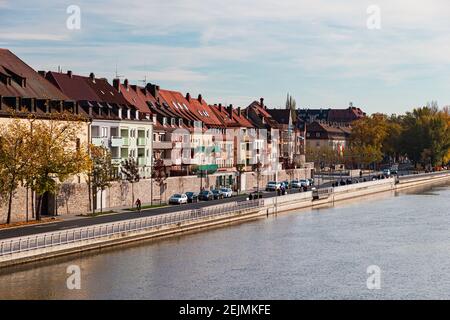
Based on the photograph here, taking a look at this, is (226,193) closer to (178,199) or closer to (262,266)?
(178,199)

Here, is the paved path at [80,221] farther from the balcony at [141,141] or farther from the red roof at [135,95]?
the red roof at [135,95]

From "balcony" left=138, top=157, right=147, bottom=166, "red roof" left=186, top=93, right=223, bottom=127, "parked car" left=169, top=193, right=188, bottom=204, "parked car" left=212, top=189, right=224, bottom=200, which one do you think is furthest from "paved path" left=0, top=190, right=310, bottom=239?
"red roof" left=186, top=93, right=223, bottom=127

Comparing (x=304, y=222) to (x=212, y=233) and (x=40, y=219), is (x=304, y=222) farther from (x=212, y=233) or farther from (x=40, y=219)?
(x=40, y=219)

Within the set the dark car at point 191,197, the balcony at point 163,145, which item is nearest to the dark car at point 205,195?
the dark car at point 191,197

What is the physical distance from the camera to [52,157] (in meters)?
60.6

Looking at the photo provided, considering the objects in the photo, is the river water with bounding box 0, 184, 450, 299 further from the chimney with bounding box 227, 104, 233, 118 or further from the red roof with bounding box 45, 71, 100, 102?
the chimney with bounding box 227, 104, 233, 118

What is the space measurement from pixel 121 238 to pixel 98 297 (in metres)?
14.9

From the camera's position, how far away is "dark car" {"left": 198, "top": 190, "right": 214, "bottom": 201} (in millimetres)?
84312

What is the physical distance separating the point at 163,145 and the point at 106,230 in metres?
38.4

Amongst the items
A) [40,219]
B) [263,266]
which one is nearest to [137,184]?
[40,219]

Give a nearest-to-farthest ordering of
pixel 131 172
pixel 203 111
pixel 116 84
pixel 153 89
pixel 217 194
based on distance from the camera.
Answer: pixel 131 172 < pixel 217 194 < pixel 116 84 < pixel 153 89 < pixel 203 111

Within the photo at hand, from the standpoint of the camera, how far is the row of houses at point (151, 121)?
68438mm

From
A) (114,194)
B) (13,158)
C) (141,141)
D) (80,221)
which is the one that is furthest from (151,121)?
(13,158)

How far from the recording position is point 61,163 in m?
60.8
